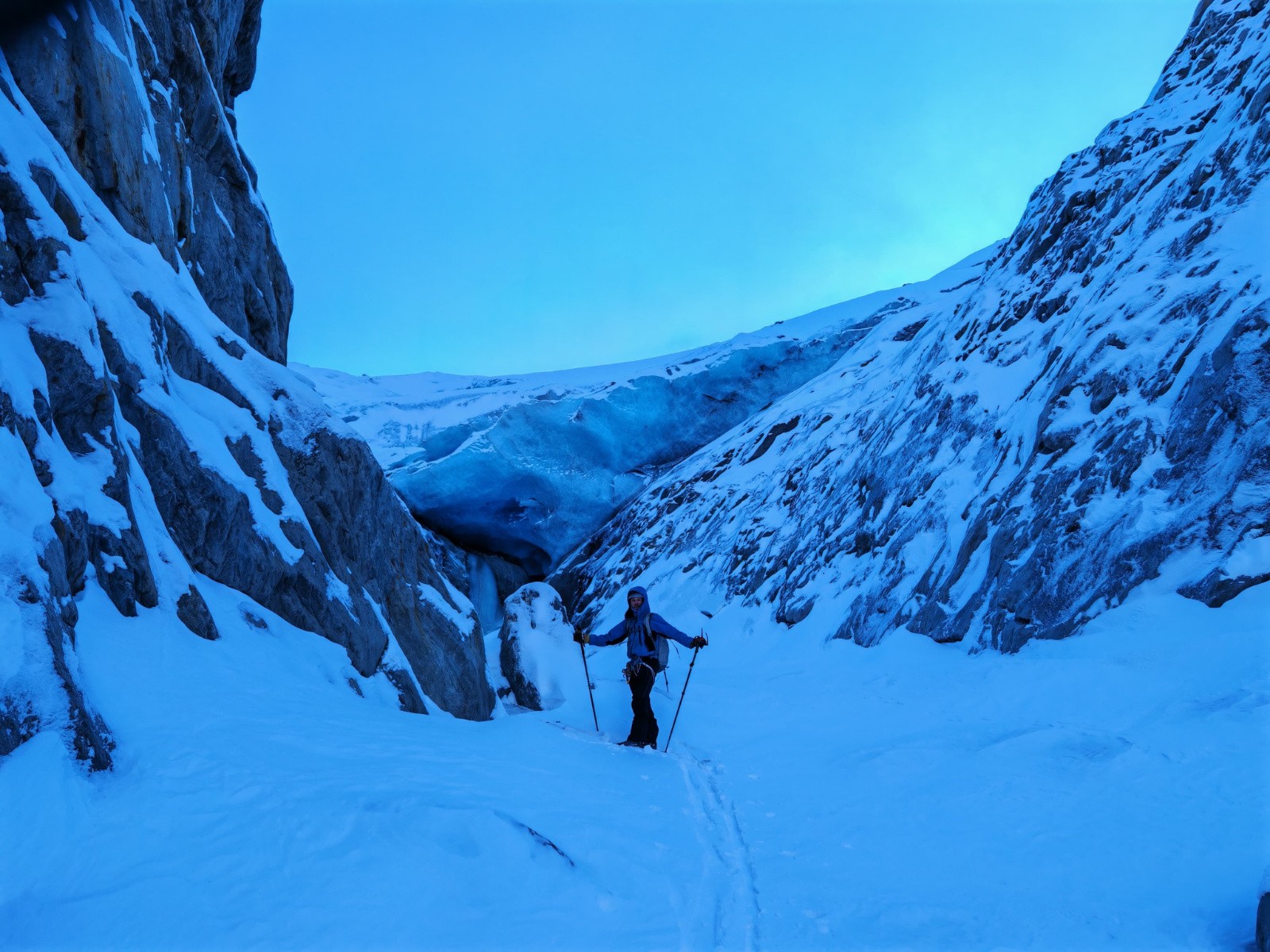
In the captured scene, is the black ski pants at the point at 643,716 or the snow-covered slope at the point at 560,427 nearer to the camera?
the black ski pants at the point at 643,716

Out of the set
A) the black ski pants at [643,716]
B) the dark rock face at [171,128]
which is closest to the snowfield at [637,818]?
the black ski pants at [643,716]

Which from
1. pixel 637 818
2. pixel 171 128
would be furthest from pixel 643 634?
pixel 171 128

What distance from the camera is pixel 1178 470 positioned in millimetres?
7875

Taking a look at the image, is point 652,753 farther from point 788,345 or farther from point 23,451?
point 788,345

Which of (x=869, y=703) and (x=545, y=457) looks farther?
(x=545, y=457)

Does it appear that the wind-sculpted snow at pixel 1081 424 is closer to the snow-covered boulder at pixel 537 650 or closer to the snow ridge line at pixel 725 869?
the snow-covered boulder at pixel 537 650

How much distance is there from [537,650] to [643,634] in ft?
26.4

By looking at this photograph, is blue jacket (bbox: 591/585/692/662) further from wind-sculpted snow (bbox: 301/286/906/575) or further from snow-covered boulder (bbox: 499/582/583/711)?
wind-sculpted snow (bbox: 301/286/906/575)

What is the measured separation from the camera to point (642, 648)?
302 inches

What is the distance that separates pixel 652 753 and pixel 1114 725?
355cm

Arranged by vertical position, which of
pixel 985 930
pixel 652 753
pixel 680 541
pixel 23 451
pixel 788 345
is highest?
pixel 788 345

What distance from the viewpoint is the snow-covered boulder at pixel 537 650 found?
1423 centimetres

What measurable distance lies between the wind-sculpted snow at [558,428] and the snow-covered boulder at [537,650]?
1516cm

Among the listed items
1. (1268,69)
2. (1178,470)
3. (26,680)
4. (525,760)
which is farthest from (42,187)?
(1268,69)
